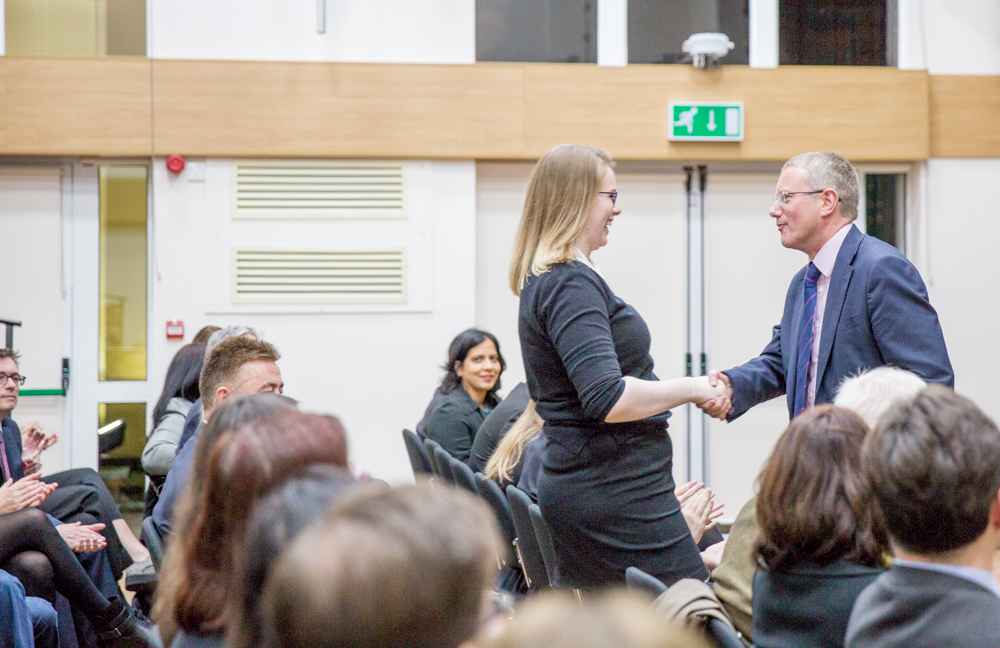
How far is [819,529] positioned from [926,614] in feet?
0.69

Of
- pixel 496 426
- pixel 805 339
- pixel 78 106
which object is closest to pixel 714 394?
pixel 805 339

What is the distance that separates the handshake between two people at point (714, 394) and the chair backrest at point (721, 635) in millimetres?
639

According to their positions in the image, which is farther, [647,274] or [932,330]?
[647,274]

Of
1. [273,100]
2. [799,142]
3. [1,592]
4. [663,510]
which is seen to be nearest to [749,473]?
[799,142]

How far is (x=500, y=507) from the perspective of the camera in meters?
3.15

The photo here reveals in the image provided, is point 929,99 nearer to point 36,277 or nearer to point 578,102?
point 578,102

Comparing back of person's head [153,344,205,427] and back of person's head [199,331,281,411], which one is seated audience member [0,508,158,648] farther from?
back of person's head [199,331,281,411]

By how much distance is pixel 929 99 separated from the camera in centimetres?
587

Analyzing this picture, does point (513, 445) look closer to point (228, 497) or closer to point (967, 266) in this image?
point (228, 497)

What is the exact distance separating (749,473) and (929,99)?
2.68 m

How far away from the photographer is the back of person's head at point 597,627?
1.99 ft

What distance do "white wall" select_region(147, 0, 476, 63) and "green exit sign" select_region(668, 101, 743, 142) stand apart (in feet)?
4.40

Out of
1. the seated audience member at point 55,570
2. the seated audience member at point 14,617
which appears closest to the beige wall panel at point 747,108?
the seated audience member at point 55,570

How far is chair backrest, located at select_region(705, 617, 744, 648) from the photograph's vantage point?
1.46 meters
